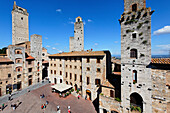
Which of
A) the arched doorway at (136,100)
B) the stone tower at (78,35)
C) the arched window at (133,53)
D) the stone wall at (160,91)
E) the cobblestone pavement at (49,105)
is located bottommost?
the cobblestone pavement at (49,105)

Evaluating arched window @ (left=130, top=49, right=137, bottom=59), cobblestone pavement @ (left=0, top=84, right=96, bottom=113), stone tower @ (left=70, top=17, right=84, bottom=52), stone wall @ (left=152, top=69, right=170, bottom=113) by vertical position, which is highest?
stone tower @ (left=70, top=17, right=84, bottom=52)

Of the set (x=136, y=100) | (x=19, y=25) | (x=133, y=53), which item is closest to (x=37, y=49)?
(x=19, y=25)

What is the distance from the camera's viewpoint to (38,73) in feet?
120

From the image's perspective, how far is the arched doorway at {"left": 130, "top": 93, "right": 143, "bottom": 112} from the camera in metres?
14.5

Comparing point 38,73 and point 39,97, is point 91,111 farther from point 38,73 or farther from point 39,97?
point 38,73

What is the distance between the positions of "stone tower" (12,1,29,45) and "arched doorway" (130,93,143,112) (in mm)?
55777

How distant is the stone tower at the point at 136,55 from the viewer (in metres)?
13.7

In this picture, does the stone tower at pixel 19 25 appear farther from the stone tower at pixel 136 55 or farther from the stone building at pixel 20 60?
the stone tower at pixel 136 55

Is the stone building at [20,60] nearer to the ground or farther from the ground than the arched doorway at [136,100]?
farther from the ground

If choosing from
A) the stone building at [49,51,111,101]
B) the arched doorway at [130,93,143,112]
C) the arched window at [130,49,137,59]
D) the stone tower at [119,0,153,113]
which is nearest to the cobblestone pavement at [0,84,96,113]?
the stone building at [49,51,111,101]

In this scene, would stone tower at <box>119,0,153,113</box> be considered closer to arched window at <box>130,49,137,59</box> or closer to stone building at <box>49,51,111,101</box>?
arched window at <box>130,49,137,59</box>

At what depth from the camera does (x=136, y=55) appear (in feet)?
48.4

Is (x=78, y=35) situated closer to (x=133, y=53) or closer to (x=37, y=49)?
(x=37, y=49)

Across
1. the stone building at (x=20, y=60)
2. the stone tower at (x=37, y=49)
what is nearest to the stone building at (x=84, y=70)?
the stone tower at (x=37, y=49)
